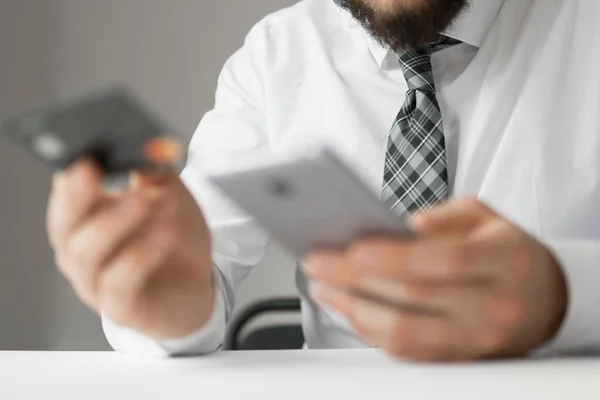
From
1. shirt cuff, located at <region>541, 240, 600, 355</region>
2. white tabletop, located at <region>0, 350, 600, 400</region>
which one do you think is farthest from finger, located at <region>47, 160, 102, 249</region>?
shirt cuff, located at <region>541, 240, 600, 355</region>

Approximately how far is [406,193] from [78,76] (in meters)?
1.23

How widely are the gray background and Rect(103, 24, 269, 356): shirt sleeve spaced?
0.73 meters

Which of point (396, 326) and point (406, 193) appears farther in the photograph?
point (406, 193)

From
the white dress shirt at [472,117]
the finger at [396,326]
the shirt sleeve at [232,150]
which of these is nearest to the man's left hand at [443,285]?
the finger at [396,326]

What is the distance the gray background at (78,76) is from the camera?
1796mm

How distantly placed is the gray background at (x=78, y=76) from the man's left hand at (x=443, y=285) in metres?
1.37

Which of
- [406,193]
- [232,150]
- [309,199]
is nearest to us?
A: [309,199]

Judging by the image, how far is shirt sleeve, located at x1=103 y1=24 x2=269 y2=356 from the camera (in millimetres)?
1011

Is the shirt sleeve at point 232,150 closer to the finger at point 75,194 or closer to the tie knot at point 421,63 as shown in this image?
the tie knot at point 421,63

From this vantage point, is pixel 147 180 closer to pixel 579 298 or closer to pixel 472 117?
pixel 579 298

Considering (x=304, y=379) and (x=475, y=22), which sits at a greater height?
(x=475, y=22)

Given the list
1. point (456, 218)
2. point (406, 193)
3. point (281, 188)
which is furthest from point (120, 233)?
point (406, 193)

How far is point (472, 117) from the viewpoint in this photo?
3.08ft

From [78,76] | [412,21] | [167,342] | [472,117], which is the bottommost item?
[78,76]
